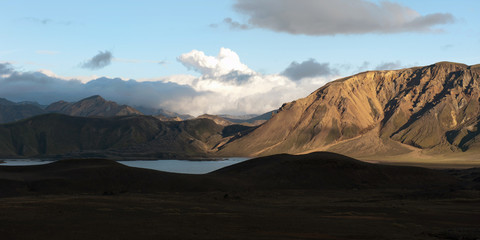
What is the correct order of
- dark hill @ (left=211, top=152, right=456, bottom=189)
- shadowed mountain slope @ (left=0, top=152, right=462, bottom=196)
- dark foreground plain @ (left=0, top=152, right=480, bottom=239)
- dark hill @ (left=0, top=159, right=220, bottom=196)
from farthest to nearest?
dark hill @ (left=211, top=152, right=456, bottom=189) < shadowed mountain slope @ (left=0, top=152, right=462, bottom=196) < dark hill @ (left=0, top=159, right=220, bottom=196) < dark foreground plain @ (left=0, top=152, right=480, bottom=239)

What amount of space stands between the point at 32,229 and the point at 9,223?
420cm

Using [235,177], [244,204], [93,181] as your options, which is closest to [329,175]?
[235,177]

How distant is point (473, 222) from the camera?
184 feet

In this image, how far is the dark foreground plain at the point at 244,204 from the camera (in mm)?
44388

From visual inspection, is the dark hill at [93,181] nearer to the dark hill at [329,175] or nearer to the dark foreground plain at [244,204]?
the dark foreground plain at [244,204]

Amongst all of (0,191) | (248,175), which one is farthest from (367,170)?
(0,191)

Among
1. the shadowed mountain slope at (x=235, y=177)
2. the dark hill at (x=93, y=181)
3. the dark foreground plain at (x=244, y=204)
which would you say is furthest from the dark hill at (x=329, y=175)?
the dark hill at (x=93, y=181)

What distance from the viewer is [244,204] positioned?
245ft

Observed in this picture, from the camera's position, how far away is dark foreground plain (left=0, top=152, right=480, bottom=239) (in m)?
44.4

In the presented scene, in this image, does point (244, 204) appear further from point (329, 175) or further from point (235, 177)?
point (329, 175)

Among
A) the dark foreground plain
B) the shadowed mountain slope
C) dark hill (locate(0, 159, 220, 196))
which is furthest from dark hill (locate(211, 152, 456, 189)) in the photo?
dark hill (locate(0, 159, 220, 196))

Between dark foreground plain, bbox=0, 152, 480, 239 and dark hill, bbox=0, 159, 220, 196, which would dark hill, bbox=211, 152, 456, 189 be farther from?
dark hill, bbox=0, 159, 220, 196

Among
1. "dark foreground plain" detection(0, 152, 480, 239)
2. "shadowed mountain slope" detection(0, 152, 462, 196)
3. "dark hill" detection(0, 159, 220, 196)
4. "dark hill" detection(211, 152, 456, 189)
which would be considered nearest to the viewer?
"dark foreground plain" detection(0, 152, 480, 239)

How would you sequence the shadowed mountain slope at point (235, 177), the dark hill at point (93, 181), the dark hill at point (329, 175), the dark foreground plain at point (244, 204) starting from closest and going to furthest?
the dark foreground plain at point (244, 204) < the dark hill at point (93, 181) < the shadowed mountain slope at point (235, 177) < the dark hill at point (329, 175)
